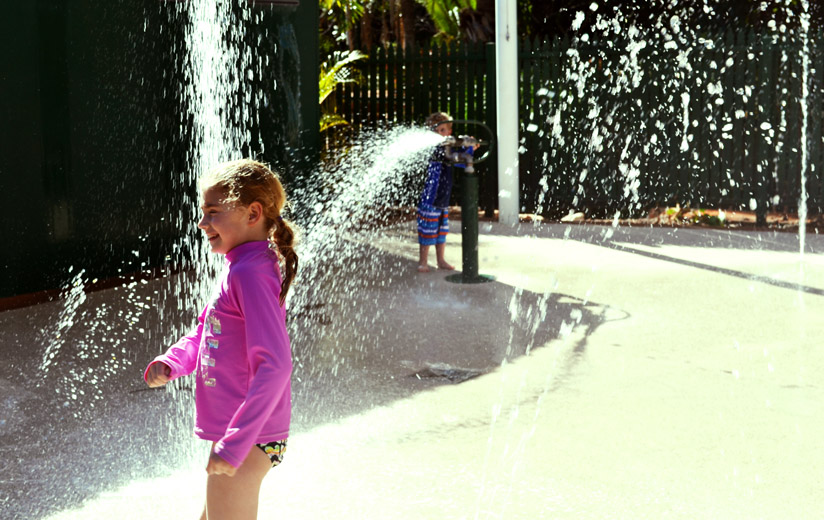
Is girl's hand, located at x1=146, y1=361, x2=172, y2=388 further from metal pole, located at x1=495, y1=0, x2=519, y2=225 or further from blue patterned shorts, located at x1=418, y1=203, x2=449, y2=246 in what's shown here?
metal pole, located at x1=495, y1=0, x2=519, y2=225

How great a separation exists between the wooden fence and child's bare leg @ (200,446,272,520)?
12.0 meters

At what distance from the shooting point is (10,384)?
599 centimetres

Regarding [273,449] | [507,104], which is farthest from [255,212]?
[507,104]

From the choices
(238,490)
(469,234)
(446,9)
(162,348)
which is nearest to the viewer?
(238,490)

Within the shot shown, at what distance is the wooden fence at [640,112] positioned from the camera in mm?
13984

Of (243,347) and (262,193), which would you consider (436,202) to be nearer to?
(262,193)

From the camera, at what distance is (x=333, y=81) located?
15602 mm

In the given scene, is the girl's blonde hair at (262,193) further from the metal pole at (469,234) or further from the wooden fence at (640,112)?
the wooden fence at (640,112)

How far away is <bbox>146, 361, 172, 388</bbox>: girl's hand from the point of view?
305 centimetres

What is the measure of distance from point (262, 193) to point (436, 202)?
6513 mm

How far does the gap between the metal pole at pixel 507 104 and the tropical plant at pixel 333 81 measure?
2.86 metres

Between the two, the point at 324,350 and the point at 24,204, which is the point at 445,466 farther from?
the point at 24,204

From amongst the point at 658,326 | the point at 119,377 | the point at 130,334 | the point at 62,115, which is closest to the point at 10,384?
the point at 119,377

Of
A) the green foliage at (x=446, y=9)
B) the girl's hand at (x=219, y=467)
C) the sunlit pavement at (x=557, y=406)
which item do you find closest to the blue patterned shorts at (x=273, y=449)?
the girl's hand at (x=219, y=467)
